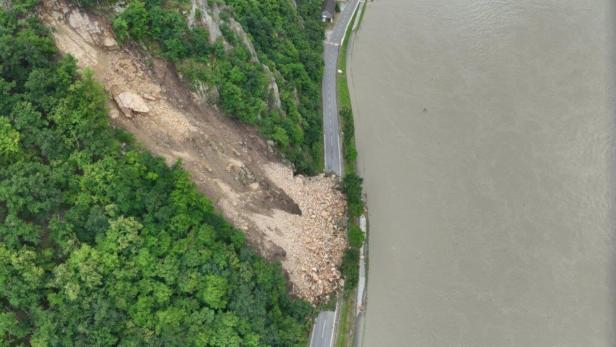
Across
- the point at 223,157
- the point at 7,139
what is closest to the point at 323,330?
the point at 223,157

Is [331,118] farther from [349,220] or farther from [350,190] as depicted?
[349,220]

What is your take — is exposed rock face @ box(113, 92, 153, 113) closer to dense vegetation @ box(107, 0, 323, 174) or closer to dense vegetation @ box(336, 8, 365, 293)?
dense vegetation @ box(107, 0, 323, 174)

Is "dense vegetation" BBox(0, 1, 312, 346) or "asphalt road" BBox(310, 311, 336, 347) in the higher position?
"dense vegetation" BBox(0, 1, 312, 346)

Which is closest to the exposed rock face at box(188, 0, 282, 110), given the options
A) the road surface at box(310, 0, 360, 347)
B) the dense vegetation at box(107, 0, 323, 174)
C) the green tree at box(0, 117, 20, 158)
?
the dense vegetation at box(107, 0, 323, 174)

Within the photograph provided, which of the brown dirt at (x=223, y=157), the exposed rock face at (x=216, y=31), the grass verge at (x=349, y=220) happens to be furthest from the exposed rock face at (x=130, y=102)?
the grass verge at (x=349, y=220)

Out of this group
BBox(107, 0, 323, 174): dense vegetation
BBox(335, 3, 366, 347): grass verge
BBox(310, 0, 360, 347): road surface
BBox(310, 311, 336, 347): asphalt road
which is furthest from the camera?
BBox(335, 3, 366, 347): grass verge

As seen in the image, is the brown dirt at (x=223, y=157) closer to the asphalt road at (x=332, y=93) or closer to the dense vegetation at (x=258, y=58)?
the dense vegetation at (x=258, y=58)

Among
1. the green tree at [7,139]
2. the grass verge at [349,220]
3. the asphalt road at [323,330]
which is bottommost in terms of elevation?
the asphalt road at [323,330]
